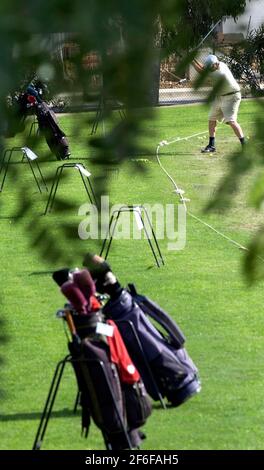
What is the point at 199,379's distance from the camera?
7633 mm

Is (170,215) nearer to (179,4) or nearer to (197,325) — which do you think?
(197,325)

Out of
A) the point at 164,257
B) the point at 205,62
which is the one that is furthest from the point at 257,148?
the point at 164,257

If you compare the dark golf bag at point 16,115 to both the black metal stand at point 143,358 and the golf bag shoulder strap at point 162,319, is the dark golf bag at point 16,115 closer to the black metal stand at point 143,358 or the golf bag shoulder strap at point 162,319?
the black metal stand at point 143,358

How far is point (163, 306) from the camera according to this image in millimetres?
9758

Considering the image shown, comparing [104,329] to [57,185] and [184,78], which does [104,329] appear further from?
[184,78]

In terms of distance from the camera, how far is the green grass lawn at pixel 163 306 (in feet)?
5.10

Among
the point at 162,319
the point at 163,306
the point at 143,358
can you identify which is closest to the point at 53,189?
the point at 143,358

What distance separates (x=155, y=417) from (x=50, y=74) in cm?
612

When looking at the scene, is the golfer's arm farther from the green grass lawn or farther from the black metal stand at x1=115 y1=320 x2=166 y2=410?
the black metal stand at x1=115 y1=320 x2=166 y2=410

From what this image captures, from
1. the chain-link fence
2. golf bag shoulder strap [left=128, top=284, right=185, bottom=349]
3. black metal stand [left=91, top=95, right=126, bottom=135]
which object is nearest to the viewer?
black metal stand [left=91, top=95, right=126, bottom=135]

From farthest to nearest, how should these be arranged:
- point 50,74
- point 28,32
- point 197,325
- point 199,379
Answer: point 197,325
point 199,379
point 50,74
point 28,32

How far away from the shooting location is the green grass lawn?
155cm

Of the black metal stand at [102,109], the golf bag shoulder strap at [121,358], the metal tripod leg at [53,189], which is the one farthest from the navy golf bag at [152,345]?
the black metal stand at [102,109]

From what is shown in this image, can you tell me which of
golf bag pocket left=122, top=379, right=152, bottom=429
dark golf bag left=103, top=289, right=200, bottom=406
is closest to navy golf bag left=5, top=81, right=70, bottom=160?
golf bag pocket left=122, top=379, right=152, bottom=429
